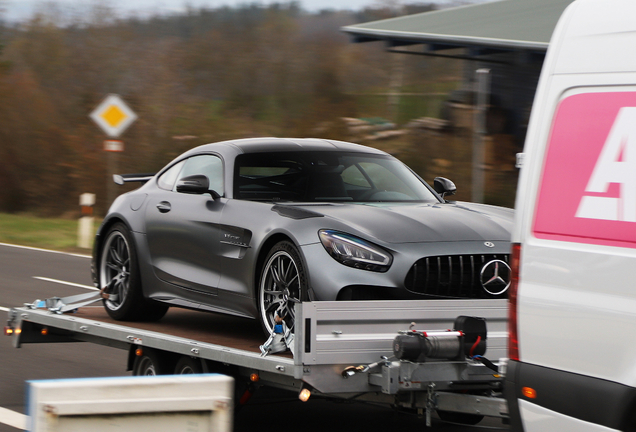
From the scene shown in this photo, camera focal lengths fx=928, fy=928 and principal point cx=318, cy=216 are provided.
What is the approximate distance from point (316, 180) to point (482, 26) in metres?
13.9

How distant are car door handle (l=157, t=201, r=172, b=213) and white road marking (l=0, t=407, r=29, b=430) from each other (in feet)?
5.98

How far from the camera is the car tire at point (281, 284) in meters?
5.73

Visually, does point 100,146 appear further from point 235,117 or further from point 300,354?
point 300,354

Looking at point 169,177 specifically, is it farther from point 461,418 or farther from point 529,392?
point 529,392

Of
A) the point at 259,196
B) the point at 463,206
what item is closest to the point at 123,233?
the point at 259,196

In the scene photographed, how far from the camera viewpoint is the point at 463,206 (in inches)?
265

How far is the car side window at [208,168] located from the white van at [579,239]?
339 cm

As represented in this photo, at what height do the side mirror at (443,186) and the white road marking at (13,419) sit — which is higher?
the side mirror at (443,186)

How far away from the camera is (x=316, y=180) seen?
6.84m

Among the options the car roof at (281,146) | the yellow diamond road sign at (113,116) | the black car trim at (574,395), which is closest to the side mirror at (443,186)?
the car roof at (281,146)

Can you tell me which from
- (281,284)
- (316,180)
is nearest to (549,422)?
(281,284)

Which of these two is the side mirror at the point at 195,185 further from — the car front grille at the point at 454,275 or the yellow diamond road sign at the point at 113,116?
the yellow diamond road sign at the point at 113,116

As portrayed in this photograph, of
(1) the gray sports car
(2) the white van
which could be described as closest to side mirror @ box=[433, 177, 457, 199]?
(1) the gray sports car

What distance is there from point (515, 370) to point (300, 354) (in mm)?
1229
